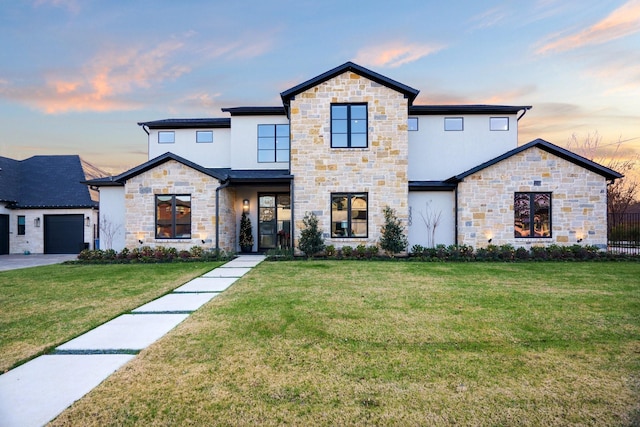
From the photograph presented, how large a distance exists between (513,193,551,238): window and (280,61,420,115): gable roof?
244 inches

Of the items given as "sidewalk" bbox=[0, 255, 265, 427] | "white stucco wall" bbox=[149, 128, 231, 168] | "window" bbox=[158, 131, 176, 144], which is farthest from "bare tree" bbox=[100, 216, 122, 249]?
"sidewalk" bbox=[0, 255, 265, 427]

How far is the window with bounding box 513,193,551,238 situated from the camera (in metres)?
12.9

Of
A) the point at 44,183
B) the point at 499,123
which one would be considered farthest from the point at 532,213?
the point at 44,183

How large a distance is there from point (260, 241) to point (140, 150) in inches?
699

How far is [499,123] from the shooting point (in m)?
14.7

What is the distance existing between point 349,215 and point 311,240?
1.94 meters

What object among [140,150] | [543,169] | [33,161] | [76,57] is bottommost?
[543,169]

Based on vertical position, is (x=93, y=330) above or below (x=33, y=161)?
below

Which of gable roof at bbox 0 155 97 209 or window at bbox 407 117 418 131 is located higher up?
window at bbox 407 117 418 131

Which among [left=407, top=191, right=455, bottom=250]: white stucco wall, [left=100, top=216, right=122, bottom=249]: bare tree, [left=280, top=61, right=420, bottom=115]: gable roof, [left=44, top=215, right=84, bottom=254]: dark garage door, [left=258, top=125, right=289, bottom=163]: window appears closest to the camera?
[left=280, top=61, right=420, bottom=115]: gable roof

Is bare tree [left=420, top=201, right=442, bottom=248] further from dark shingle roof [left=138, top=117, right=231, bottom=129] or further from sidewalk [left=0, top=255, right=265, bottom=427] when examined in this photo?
sidewalk [left=0, top=255, right=265, bottom=427]

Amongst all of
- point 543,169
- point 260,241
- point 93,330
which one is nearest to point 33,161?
point 260,241

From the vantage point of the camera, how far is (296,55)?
1634 centimetres

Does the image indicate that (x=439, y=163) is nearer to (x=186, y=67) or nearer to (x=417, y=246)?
(x=417, y=246)
